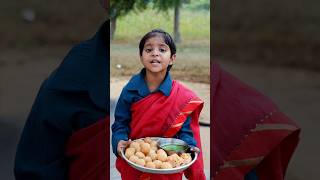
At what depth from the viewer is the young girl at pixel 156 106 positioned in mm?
1944

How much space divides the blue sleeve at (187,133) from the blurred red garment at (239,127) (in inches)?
3.8

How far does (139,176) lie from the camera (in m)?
1.98

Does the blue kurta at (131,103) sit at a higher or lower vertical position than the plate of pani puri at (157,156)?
higher

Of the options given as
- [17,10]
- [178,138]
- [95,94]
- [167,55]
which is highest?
[17,10]

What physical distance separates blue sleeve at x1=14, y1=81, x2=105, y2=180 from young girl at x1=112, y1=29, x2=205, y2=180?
107mm

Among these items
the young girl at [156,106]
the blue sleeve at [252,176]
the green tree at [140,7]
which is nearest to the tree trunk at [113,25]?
the green tree at [140,7]

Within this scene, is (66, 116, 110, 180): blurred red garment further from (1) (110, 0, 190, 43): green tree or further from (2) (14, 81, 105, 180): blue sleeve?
(1) (110, 0, 190, 43): green tree

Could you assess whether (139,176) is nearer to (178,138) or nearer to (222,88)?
(178,138)

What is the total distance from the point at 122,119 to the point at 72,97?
0.18 m

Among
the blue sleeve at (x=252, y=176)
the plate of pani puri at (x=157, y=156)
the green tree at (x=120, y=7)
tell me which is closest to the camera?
the plate of pani puri at (x=157, y=156)

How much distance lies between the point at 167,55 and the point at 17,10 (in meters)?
0.53

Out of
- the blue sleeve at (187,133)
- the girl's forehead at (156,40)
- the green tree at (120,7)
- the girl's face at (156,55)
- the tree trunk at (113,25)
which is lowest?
the blue sleeve at (187,133)

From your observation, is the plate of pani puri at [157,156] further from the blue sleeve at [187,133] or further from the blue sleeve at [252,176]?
the blue sleeve at [252,176]

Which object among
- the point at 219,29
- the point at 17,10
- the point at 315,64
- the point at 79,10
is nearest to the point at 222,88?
the point at 219,29
